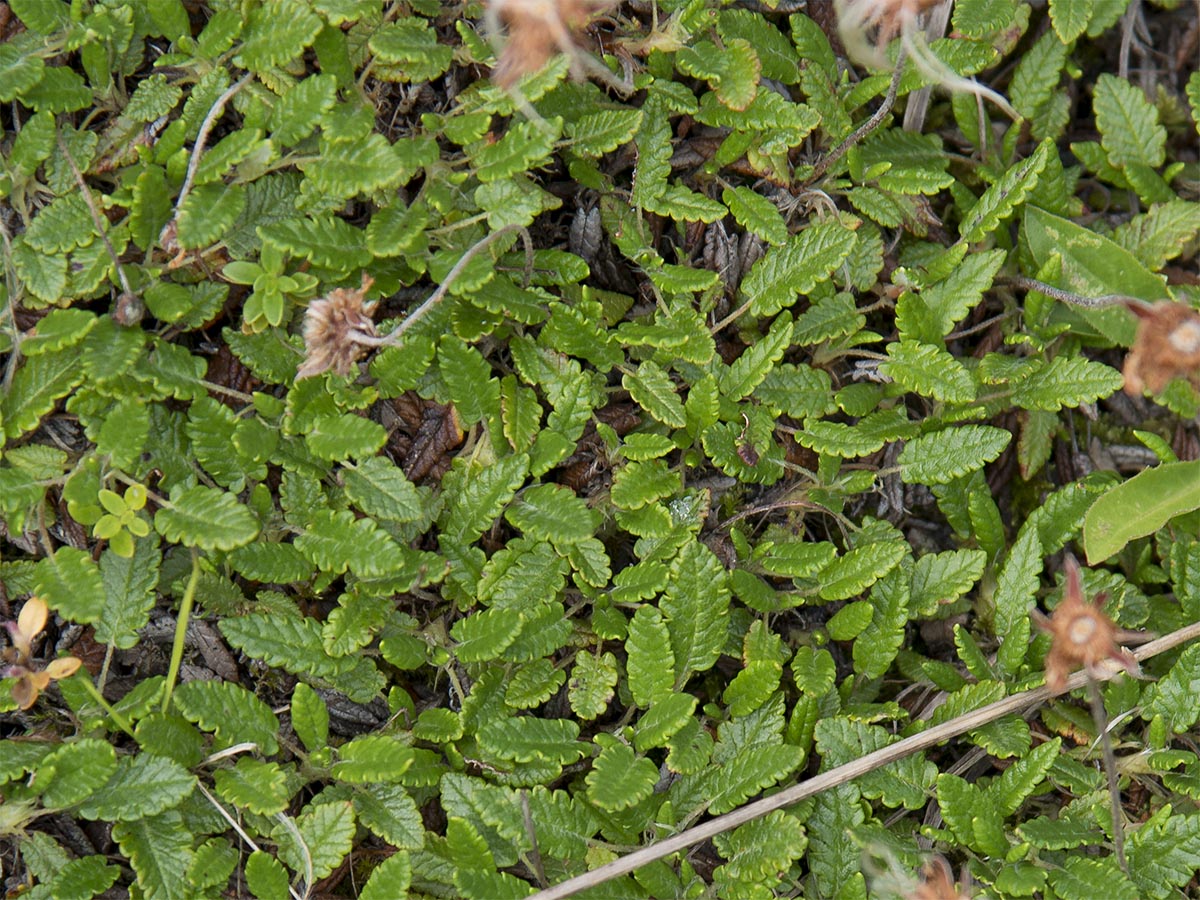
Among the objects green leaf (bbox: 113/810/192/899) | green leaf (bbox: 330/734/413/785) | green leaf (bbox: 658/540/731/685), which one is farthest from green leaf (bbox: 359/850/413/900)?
green leaf (bbox: 658/540/731/685)

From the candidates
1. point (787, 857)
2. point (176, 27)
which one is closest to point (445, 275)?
point (176, 27)

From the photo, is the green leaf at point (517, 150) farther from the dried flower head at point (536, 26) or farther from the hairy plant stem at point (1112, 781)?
the hairy plant stem at point (1112, 781)

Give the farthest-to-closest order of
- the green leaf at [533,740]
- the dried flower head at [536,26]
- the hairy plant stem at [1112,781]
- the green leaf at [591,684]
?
the green leaf at [591,684]
the green leaf at [533,740]
the hairy plant stem at [1112,781]
the dried flower head at [536,26]

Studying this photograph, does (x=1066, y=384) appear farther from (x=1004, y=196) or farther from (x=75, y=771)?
(x=75, y=771)

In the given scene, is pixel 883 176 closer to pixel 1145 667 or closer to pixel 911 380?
pixel 911 380

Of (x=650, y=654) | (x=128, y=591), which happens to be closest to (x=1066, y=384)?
(x=650, y=654)

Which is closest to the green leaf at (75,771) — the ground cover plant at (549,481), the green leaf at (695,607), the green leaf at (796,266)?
the ground cover plant at (549,481)
